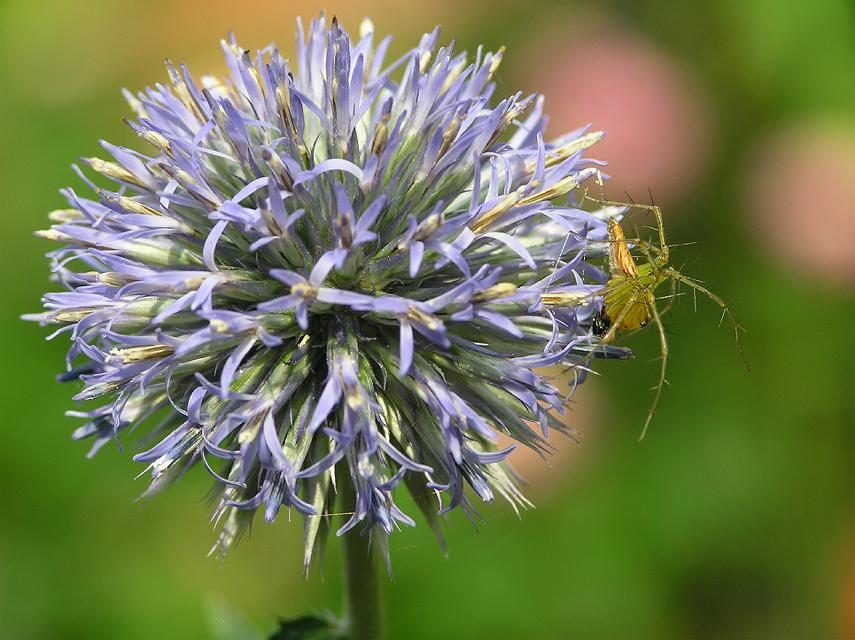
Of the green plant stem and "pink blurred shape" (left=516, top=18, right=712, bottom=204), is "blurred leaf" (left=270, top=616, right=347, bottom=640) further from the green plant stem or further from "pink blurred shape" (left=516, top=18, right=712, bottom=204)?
"pink blurred shape" (left=516, top=18, right=712, bottom=204)

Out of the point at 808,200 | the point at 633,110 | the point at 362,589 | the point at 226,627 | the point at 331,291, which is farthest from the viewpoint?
the point at 633,110


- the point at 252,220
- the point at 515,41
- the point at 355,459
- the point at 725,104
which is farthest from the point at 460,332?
the point at 515,41

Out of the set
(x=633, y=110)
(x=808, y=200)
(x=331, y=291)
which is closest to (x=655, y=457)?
(x=808, y=200)

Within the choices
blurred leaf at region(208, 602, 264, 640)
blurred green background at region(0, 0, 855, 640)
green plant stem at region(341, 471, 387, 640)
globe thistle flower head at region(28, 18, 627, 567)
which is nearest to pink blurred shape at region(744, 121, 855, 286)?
blurred green background at region(0, 0, 855, 640)

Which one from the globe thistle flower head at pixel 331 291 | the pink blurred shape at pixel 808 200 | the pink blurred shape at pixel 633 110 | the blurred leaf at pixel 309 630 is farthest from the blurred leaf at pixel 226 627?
the pink blurred shape at pixel 808 200

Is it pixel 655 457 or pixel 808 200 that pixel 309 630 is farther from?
pixel 808 200

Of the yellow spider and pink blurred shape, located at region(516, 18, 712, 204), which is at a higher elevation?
pink blurred shape, located at region(516, 18, 712, 204)
